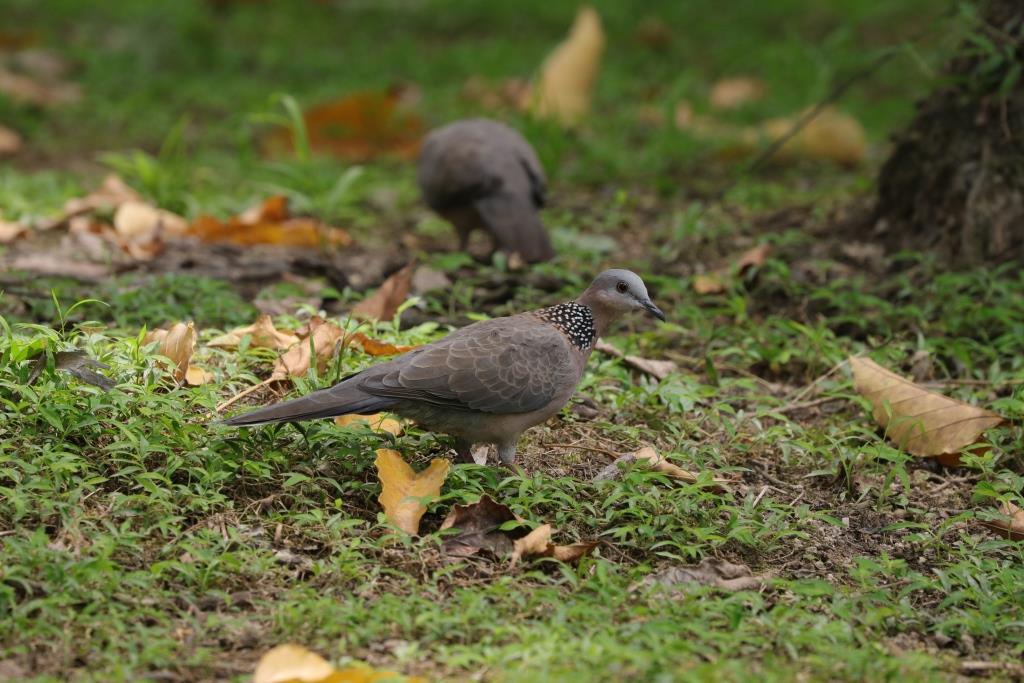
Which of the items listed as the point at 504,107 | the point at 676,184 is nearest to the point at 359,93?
the point at 504,107

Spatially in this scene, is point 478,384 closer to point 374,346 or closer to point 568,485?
point 568,485

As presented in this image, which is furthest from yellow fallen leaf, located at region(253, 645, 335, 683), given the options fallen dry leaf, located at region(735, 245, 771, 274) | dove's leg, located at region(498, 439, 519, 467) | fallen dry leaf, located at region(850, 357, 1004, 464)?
fallen dry leaf, located at region(735, 245, 771, 274)

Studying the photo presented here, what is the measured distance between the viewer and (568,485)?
4004 millimetres

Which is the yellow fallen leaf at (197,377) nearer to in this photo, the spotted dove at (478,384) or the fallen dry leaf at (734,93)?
the spotted dove at (478,384)

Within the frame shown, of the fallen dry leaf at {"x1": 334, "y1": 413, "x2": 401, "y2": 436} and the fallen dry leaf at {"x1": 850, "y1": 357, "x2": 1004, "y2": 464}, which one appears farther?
the fallen dry leaf at {"x1": 850, "y1": 357, "x2": 1004, "y2": 464}

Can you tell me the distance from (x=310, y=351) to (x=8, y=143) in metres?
4.93

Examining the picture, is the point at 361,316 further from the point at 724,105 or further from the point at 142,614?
the point at 724,105

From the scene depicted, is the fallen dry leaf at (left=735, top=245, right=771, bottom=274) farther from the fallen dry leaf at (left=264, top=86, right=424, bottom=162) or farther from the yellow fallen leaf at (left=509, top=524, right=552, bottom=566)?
the fallen dry leaf at (left=264, top=86, right=424, bottom=162)

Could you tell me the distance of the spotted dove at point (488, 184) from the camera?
6363 mm

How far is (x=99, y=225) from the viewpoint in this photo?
647cm

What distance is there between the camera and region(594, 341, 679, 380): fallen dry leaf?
5.00 m

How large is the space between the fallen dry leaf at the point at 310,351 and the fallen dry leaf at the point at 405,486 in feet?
2.33

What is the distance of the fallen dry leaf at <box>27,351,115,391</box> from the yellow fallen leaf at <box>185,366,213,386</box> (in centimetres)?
29

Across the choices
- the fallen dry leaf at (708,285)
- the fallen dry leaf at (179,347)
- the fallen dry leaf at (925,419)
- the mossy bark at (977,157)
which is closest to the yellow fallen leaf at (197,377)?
the fallen dry leaf at (179,347)
